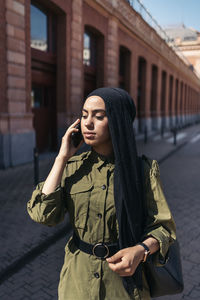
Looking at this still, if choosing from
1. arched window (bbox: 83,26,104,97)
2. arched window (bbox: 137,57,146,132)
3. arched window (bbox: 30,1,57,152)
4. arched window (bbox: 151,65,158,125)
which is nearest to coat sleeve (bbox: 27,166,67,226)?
arched window (bbox: 30,1,57,152)

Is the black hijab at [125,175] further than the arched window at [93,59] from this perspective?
No

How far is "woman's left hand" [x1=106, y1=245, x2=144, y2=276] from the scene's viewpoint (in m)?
1.51

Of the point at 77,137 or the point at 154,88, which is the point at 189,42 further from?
the point at 77,137

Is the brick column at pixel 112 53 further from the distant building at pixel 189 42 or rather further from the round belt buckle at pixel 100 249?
the distant building at pixel 189 42

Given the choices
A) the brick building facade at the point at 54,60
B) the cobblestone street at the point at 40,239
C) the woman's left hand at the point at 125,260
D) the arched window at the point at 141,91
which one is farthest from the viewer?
the arched window at the point at 141,91

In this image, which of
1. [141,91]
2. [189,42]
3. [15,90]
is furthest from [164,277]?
[189,42]

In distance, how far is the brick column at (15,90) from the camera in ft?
31.3

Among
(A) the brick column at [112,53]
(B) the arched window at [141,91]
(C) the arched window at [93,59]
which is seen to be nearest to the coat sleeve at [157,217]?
(C) the arched window at [93,59]

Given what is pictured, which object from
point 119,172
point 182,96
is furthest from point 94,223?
point 182,96

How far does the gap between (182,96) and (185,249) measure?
37944 mm

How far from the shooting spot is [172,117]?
33.1 m

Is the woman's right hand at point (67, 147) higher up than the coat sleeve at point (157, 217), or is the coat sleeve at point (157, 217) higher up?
the woman's right hand at point (67, 147)

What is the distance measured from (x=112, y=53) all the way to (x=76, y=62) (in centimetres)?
Answer: 396

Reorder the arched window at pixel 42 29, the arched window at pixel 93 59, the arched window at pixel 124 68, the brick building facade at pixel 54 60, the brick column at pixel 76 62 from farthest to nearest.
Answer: the arched window at pixel 124 68, the arched window at pixel 93 59, the brick column at pixel 76 62, the arched window at pixel 42 29, the brick building facade at pixel 54 60
